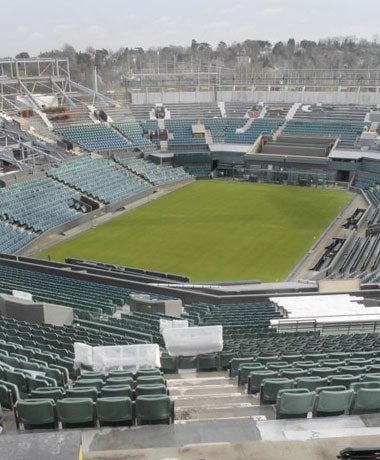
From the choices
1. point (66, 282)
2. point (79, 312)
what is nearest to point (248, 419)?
point (79, 312)

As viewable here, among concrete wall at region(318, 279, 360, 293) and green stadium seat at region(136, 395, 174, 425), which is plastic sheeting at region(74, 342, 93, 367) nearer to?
green stadium seat at region(136, 395, 174, 425)

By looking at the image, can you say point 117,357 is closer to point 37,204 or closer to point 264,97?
point 37,204

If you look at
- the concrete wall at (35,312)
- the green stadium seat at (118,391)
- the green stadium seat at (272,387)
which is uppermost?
the green stadium seat at (118,391)

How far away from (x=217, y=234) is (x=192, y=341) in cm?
2614

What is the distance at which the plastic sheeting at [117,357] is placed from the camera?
9969mm

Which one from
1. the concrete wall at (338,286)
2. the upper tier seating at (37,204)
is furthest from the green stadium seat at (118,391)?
the upper tier seating at (37,204)

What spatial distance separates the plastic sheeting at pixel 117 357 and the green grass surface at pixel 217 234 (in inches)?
753

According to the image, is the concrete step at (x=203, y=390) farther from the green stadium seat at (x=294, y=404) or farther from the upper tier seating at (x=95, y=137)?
the upper tier seating at (x=95, y=137)

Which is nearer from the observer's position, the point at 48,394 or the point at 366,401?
the point at 366,401

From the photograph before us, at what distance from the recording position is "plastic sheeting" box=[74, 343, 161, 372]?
9969mm

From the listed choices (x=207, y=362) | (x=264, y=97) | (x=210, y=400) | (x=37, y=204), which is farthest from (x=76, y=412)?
(x=264, y=97)

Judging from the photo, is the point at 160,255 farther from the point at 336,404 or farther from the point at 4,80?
the point at 4,80

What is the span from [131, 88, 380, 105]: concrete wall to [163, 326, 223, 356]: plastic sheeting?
199 feet

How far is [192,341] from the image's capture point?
37.3ft
